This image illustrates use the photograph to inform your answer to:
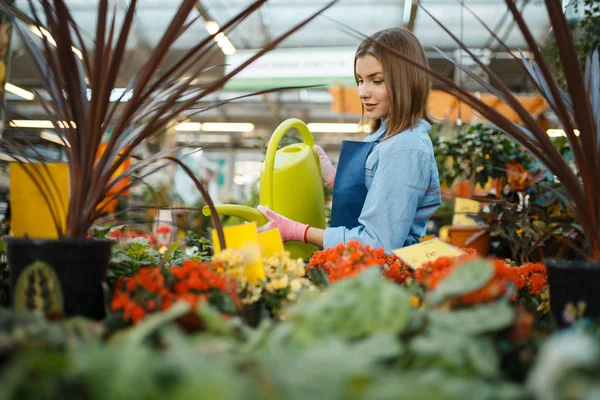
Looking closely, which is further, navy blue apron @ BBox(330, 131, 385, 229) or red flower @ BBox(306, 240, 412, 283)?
navy blue apron @ BBox(330, 131, 385, 229)

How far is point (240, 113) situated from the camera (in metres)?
11.9

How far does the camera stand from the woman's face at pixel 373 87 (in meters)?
1.48

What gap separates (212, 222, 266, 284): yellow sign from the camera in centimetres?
92

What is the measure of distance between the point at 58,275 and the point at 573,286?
0.76 metres

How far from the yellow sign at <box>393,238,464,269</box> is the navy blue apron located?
0.45 meters

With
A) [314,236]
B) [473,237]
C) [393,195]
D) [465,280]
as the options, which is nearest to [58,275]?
[465,280]

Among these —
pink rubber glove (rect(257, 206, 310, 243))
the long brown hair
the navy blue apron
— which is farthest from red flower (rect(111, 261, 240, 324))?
the long brown hair

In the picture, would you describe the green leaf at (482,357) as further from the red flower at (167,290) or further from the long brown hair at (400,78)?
the long brown hair at (400,78)

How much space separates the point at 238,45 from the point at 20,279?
673 cm

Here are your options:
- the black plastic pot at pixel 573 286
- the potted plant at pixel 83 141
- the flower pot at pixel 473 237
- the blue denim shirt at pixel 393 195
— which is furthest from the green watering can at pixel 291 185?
the flower pot at pixel 473 237

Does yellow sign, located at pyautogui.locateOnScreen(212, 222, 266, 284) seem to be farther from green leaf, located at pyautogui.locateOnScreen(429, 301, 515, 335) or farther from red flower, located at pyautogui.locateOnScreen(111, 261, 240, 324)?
green leaf, located at pyautogui.locateOnScreen(429, 301, 515, 335)

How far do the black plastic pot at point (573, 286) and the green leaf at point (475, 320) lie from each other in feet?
0.74

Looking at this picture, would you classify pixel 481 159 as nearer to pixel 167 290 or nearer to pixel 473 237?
pixel 473 237

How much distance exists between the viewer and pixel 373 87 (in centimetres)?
150
